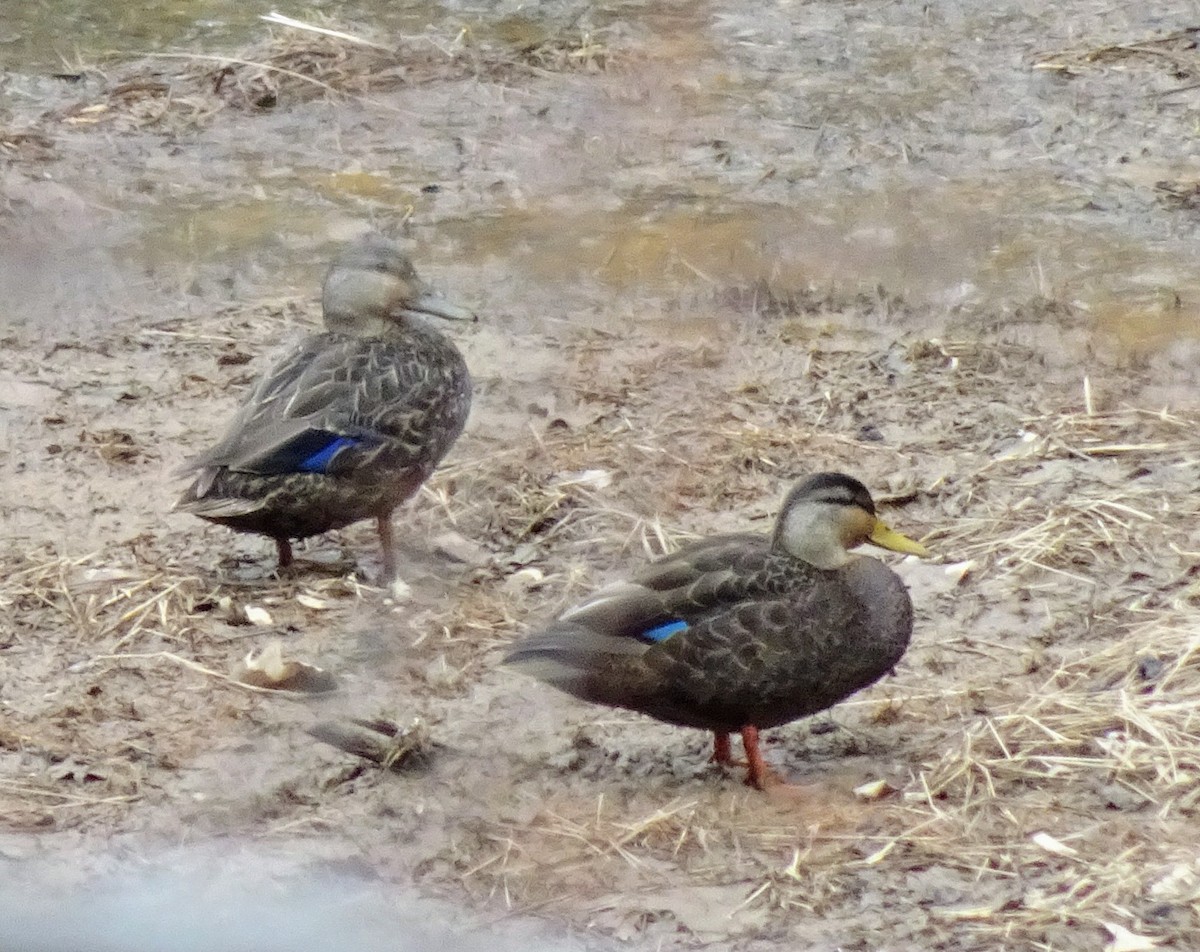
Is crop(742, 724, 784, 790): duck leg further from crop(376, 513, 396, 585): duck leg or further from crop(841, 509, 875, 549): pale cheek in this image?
crop(376, 513, 396, 585): duck leg

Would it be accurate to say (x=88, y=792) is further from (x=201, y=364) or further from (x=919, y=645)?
(x=201, y=364)

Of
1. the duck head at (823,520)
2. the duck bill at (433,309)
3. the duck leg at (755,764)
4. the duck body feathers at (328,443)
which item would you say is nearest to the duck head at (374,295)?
the duck bill at (433,309)

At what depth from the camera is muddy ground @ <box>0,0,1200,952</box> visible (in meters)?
4.11

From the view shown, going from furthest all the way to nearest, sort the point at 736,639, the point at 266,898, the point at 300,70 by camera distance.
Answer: the point at 300,70 < the point at 736,639 < the point at 266,898

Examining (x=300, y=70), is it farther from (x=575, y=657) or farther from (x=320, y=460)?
(x=575, y=657)

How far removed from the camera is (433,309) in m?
6.12

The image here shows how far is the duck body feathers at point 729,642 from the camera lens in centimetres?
446

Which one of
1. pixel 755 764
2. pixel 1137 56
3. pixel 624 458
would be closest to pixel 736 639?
pixel 755 764

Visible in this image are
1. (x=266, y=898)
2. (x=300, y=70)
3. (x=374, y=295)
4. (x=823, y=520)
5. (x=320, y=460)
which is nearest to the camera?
(x=266, y=898)

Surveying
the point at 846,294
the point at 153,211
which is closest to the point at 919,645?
the point at 846,294

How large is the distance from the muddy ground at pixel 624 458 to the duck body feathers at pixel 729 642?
→ 0.22 m

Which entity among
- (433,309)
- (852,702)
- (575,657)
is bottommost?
(852,702)

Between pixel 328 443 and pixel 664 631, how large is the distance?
1.51 m

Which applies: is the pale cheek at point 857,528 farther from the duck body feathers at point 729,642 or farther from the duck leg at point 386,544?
the duck leg at point 386,544
